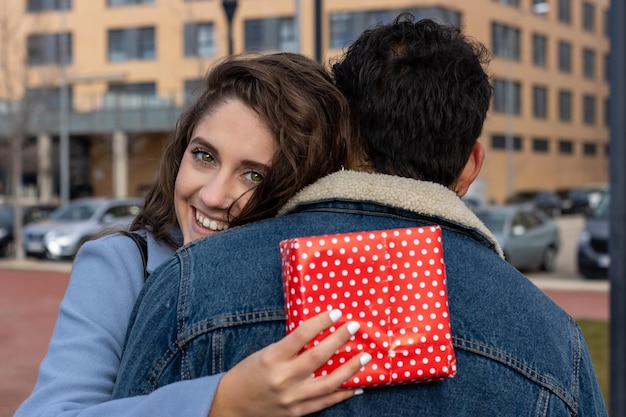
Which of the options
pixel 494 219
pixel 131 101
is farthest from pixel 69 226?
pixel 131 101

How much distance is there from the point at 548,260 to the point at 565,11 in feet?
143

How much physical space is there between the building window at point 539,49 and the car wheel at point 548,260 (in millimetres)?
38617

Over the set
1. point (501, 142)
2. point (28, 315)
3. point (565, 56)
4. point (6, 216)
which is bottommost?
point (501, 142)

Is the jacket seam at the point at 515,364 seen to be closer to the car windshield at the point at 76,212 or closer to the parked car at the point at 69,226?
the parked car at the point at 69,226

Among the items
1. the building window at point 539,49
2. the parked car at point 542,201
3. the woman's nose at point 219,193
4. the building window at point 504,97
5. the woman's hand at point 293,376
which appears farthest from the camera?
the building window at point 539,49

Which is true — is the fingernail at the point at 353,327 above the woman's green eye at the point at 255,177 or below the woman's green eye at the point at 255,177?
below

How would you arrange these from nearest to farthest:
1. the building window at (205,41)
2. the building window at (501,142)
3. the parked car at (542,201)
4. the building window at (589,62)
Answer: the parked car at (542,201)
the building window at (205,41)
the building window at (501,142)
the building window at (589,62)

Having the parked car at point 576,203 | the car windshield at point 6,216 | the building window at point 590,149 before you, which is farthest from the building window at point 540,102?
the car windshield at point 6,216

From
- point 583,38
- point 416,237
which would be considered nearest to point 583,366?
point 416,237

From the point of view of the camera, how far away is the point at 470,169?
6.21 ft

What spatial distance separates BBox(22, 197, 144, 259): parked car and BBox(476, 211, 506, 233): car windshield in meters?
9.13

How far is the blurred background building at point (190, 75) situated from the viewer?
150 ft

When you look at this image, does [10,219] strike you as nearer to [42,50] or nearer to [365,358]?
[42,50]

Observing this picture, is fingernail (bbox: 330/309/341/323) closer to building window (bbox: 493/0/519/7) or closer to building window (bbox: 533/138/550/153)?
building window (bbox: 493/0/519/7)
